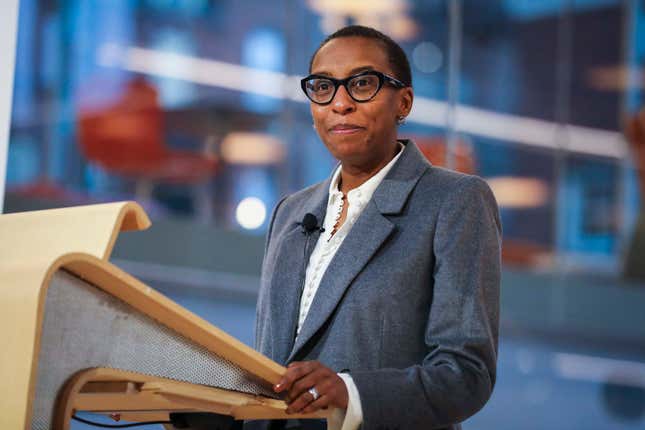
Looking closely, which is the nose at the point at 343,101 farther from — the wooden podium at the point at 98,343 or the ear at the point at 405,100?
the wooden podium at the point at 98,343

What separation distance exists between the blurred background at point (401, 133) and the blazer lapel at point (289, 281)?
3347mm

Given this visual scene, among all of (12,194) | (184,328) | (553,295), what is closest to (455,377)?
(184,328)

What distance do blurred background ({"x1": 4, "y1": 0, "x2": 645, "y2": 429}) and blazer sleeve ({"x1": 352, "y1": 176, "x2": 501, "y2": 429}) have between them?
3.46 m

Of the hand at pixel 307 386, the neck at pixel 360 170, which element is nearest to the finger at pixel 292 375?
the hand at pixel 307 386

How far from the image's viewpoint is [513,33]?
862 cm

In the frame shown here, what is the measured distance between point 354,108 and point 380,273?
279 millimetres

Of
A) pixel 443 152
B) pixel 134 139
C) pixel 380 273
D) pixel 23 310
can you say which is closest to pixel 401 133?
pixel 443 152

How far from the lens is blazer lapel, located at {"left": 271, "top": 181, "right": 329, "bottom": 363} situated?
1.72 m

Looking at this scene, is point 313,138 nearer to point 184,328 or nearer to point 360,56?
point 360,56

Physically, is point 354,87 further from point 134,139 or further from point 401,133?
point 401,133

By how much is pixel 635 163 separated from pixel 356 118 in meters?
7.25

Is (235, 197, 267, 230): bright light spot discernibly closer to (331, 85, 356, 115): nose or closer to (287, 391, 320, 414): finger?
(331, 85, 356, 115): nose

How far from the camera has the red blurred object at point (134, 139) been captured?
6672mm

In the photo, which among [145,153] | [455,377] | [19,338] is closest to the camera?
[19,338]
